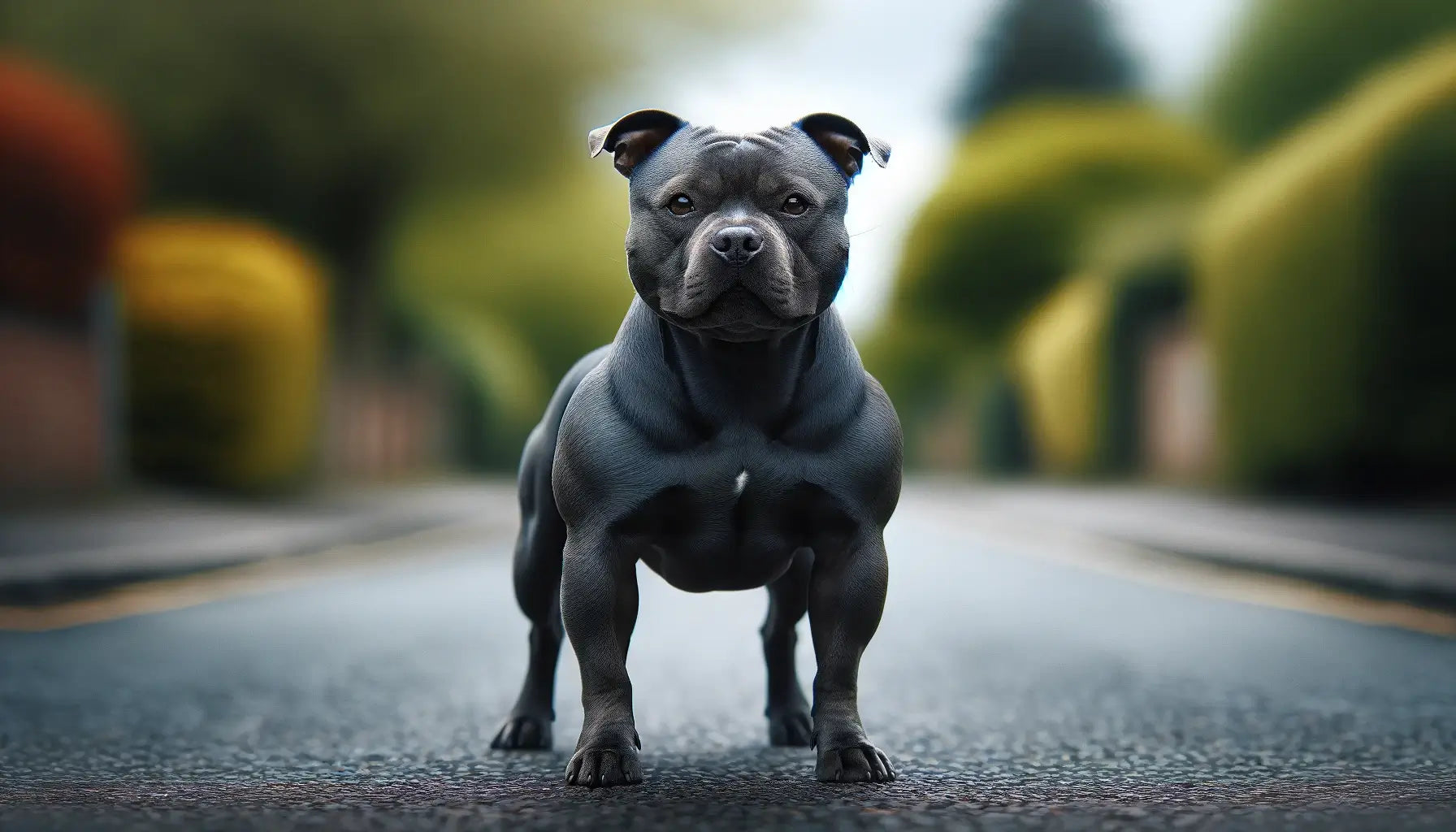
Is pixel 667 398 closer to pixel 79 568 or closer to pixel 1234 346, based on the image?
pixel 79 568

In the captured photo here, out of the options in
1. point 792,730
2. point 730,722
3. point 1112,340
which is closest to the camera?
point 792,730

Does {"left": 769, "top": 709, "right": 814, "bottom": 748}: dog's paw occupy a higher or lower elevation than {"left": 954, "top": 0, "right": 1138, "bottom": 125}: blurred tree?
lower

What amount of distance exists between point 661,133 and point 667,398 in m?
0.64

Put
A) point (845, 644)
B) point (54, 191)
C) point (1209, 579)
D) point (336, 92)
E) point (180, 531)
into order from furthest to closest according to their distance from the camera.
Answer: point (336, 92) < point (54, 191) < point (180, 531) < point (1209, 579) < point (845, 644)

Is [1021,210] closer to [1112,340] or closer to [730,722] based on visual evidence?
[1112,340]

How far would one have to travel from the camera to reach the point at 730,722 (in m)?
4.54

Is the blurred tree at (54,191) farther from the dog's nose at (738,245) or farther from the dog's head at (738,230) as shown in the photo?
the dog's nose at (738,245)

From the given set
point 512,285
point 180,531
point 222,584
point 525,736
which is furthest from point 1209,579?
point 512,285

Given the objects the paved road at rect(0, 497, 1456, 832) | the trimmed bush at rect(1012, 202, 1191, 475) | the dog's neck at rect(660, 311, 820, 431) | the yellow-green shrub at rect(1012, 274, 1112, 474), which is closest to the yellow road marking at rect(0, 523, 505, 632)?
the paved road at rect(0, 497, 1456, 832)

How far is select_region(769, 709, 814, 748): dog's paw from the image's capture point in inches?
160

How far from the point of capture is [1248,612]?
7.91 m

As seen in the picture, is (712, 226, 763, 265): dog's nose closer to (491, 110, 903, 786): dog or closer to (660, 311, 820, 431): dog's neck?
Answer: (491, 110, 903, 786): dog

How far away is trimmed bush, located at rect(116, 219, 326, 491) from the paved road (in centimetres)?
944

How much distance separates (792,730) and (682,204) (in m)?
1.58
